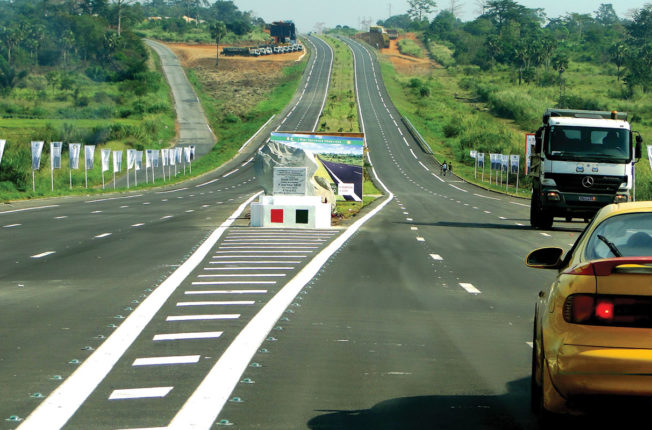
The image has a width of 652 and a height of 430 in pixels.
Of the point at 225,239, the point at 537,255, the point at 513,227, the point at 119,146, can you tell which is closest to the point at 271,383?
the point at 537,255

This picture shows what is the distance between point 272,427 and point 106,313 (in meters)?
6.14

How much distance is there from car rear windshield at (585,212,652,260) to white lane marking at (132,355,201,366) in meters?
3.91

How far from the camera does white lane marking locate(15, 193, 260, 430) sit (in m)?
7.06

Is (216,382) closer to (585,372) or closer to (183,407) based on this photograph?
(183,407)

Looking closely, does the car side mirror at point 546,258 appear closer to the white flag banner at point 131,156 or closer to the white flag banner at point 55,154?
the white flag banner at point 55,154

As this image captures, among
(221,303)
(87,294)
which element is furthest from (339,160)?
(221,303)

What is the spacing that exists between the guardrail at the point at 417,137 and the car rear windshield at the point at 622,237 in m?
107

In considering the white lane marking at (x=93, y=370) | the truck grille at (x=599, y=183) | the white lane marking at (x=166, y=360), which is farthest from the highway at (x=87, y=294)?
the truck grille at (x=599, y=183)

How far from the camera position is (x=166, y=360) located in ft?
30.5

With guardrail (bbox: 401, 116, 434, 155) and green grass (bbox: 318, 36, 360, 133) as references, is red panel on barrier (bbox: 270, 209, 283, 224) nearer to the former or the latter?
guardrail (bbox: 401, 116, 434, 155)

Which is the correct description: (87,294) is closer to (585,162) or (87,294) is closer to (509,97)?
(585,162)

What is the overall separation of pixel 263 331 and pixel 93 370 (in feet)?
8.66

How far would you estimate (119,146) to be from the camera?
105125mm

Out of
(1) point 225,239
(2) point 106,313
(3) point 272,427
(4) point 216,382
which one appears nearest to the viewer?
(3) point 272,427
